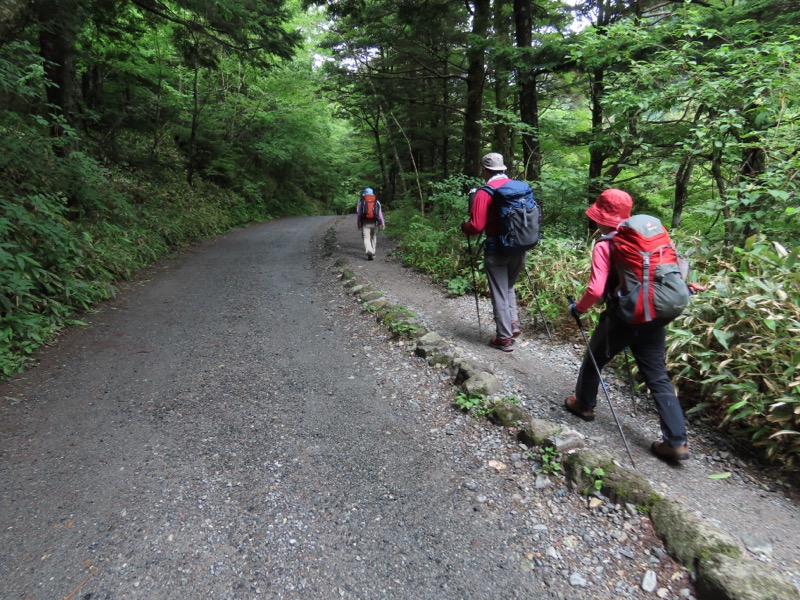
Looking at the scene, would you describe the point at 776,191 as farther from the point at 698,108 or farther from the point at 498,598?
the point at 498,598

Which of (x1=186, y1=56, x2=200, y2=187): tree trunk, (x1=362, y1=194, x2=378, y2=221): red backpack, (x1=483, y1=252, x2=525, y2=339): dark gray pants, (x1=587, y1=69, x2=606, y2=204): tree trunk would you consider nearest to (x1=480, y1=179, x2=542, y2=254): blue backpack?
(x1=483, y1=252, x2=525, y2=339): dark gray pants

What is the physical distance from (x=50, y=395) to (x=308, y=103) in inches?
709

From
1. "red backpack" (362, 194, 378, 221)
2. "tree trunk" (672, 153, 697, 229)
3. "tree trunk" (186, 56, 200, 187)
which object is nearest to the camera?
"tree trunk" (672, 153, 697, 229)

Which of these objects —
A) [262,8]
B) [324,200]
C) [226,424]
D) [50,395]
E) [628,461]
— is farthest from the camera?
[324,200]

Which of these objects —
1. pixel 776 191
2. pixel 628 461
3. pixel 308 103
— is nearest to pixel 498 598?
pixel 628 461

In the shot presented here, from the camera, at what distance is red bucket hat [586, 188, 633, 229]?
9.71 ft

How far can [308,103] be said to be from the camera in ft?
61.5

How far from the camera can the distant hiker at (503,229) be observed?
14.0 ft

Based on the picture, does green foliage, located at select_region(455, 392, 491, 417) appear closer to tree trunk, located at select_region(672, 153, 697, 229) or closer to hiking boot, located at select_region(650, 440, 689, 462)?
hiking boot, located at select_region(650, 440, 689, 462)

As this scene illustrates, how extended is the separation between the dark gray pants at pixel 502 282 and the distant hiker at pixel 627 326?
153cm

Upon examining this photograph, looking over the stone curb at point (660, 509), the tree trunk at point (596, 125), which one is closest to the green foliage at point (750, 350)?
the stone curb at point (660, 509)

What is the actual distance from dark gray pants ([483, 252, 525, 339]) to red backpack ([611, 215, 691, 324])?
186 cm

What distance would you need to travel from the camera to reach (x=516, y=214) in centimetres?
425

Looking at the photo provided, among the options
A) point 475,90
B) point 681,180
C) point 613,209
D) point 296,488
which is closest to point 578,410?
point 613,209
